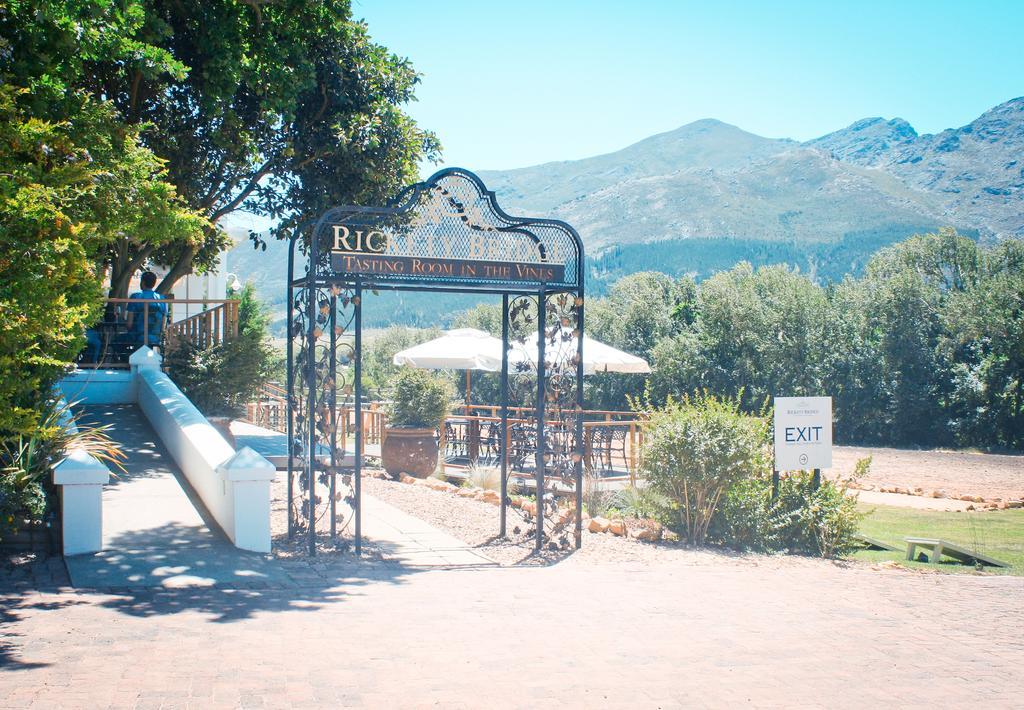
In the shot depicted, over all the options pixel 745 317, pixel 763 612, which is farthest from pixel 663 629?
pixel 745 317

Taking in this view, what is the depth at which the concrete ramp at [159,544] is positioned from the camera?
747 cm

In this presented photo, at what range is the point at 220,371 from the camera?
14.6m

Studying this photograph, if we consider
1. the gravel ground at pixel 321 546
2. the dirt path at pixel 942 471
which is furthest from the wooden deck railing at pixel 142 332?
the dirt path at pixel 942 471

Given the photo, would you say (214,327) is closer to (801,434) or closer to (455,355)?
(455,355)

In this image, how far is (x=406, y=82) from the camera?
15.8 m

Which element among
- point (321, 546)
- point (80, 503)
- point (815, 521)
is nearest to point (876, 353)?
point (815, 521)

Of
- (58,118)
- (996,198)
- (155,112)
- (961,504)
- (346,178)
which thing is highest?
(996,198)

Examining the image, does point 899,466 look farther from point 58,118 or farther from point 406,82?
point 58,118

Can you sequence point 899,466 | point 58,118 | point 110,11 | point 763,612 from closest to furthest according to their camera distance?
point 763,612 → point 58,118 → point 110,11 → point 899,466

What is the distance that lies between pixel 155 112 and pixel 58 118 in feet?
23.4

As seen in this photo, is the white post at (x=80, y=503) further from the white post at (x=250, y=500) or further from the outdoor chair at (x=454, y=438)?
the outdoor chair at (x=454, y=438)

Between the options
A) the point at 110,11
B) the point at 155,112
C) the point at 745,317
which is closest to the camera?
the point at 110,11

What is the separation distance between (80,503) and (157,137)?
803cm

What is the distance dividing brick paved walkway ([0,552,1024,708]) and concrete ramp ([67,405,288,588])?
42cm
